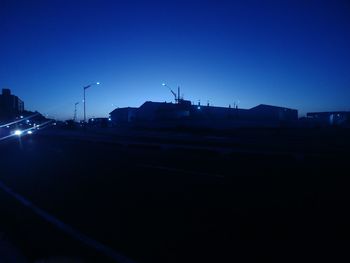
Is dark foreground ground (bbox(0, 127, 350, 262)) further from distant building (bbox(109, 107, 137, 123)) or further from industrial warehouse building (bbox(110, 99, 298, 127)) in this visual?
distant building (bbox(109, 107, 137, 123))

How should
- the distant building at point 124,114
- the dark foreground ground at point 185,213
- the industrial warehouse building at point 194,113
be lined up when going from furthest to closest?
the distant building at point 124,114, the industrial warehouse building at point 194,113, the dark foreground ground at point 185,213

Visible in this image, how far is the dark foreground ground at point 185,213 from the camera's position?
203 inches

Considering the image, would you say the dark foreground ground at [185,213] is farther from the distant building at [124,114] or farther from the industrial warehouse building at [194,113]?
the distant building at [124,114]

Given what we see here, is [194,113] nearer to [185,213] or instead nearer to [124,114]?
[124,114]

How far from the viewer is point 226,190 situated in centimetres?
966

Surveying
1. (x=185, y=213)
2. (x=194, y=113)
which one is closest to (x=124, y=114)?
(x=194, y=113)

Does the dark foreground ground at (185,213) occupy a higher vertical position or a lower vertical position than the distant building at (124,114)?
lower

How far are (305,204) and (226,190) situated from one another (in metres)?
2.46

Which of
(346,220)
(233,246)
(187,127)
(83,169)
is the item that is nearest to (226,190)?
(346,220)

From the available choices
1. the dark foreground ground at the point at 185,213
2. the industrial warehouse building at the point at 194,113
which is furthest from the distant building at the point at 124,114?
the dark foreground ground at the point at 185,213

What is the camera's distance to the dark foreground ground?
517 cm

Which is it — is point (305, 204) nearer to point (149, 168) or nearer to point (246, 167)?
point (246, 167)

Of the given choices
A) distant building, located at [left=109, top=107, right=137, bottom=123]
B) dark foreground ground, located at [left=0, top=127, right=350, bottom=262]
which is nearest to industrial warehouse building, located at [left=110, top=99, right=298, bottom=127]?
distant building, located at [left=109, top=107, right=137, bottom=123]

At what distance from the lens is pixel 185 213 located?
7.25 metres
